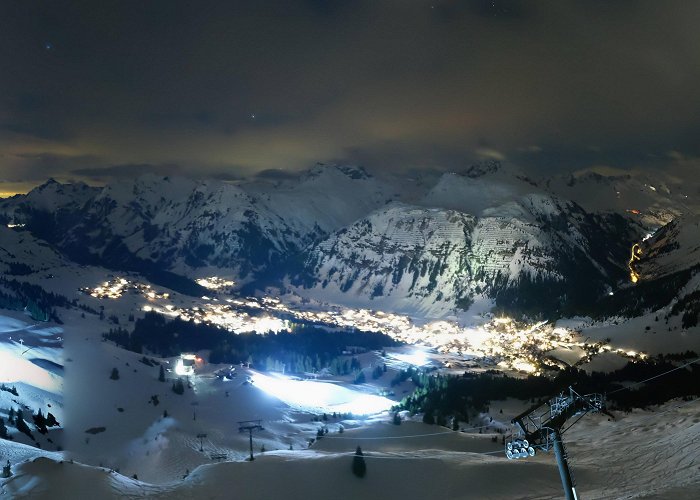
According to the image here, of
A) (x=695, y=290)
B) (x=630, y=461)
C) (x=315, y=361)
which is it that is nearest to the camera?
(x=630, y=461)

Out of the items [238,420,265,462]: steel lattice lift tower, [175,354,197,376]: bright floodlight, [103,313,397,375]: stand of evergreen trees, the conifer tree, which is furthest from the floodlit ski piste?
[103,313,397,375]: stand of evergreen trees

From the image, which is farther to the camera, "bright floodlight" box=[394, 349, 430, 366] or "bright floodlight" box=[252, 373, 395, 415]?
"bright floodlight" box=[394, 349, 430, 366]

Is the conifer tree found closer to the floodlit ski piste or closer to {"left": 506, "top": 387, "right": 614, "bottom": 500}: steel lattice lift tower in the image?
the floodlit ski piste

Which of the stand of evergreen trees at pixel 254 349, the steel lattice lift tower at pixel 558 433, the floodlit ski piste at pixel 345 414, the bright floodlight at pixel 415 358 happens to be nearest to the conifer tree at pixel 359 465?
the floodlit ski piste at pixel 345 414

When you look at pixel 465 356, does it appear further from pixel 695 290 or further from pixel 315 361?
pixel 695 290

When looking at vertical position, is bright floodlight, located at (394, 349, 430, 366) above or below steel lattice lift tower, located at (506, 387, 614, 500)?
below

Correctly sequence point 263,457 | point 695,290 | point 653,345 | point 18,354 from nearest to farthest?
point 263,457 → point 18,354 → point 653,345 → point 695,290

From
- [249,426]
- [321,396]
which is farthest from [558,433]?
[321,396]

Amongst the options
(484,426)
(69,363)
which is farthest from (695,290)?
(69,363)
